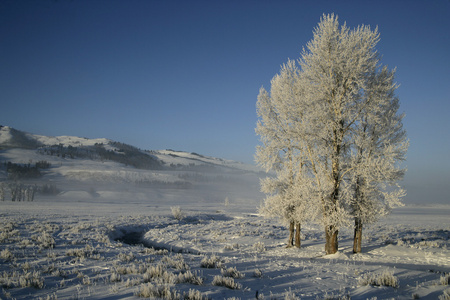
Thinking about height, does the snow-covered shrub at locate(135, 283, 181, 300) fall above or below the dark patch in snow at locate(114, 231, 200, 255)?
above

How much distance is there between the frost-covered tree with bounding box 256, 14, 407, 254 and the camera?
1086 centimetres

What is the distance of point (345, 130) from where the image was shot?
37.7ft

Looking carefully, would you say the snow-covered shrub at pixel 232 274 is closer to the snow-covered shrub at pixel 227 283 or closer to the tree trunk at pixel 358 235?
the snow-covered shrub at pixel 227 283

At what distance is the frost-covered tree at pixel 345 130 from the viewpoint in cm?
1086

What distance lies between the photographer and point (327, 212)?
1079 cm

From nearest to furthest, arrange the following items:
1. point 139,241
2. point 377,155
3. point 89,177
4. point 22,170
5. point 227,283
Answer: point 227,283, point 377,155, point 139,241, point 22,170, point 89,177

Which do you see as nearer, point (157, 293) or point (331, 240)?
point (157, 293)

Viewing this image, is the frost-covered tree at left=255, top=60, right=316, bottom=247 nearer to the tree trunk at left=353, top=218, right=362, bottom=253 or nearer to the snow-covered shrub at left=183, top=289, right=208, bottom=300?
the tree trunk at left=353, top=218, right=362, bottom=253

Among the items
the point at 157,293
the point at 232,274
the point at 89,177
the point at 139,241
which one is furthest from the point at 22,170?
the point at 157,293

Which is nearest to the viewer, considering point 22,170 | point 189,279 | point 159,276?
point 189,279

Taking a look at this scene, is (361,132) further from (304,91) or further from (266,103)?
(266,103)

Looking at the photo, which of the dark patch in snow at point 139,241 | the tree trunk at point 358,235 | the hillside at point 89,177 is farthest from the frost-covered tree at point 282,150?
the hillside at point 89,177

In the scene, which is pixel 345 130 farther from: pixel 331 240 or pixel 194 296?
pixel 194 296

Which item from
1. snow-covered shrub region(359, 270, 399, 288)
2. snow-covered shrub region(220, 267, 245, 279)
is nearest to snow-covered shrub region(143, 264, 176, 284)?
snow-covered shrub region(220, 267, 245, 279)
